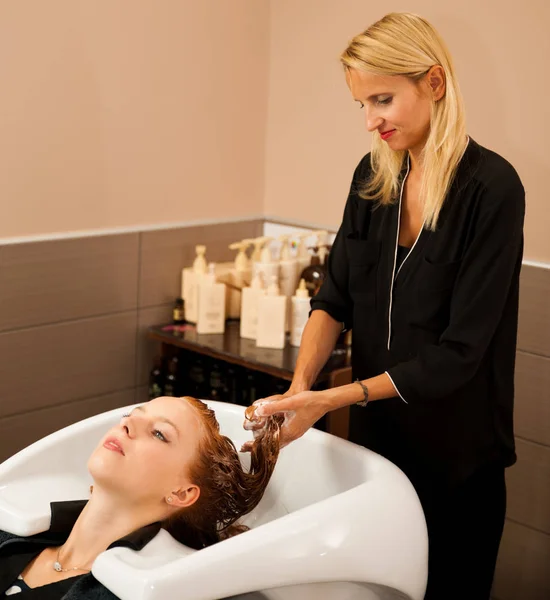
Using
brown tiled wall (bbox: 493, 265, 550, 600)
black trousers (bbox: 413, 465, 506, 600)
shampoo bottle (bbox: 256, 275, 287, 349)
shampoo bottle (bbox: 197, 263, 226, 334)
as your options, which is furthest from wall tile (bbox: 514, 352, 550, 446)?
shampoo bottle (bbox: 197, 263, 226, 334)

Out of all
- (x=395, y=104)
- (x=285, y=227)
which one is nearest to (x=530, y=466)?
(x=285, y=227)

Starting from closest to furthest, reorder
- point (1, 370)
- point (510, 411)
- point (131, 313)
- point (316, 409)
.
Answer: point (316, 409) → point (510, 411) → point (1, 370) → point (131, 313)

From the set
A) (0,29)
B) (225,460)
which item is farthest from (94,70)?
(225,460)

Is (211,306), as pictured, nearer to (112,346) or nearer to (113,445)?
(112,346)

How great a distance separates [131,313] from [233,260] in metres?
0.47

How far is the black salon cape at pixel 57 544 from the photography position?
5.05 feet

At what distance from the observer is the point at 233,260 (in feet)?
10.7

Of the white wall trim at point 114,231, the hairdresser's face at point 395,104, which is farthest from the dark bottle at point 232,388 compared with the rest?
the hairdresser's face at point 395,104

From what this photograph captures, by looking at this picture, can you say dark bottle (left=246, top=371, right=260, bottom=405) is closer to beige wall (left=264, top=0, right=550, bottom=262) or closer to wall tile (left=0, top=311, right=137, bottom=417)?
wall tile (left=0, top=311, right=137, bottom=417)

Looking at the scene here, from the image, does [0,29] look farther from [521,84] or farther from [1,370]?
[521,84]

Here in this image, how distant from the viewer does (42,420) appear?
2814 mm

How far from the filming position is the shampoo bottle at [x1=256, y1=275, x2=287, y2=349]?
9.16 feet

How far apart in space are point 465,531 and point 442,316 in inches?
19.6

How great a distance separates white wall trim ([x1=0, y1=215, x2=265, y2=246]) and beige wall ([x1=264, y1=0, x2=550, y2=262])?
180 millimetres
